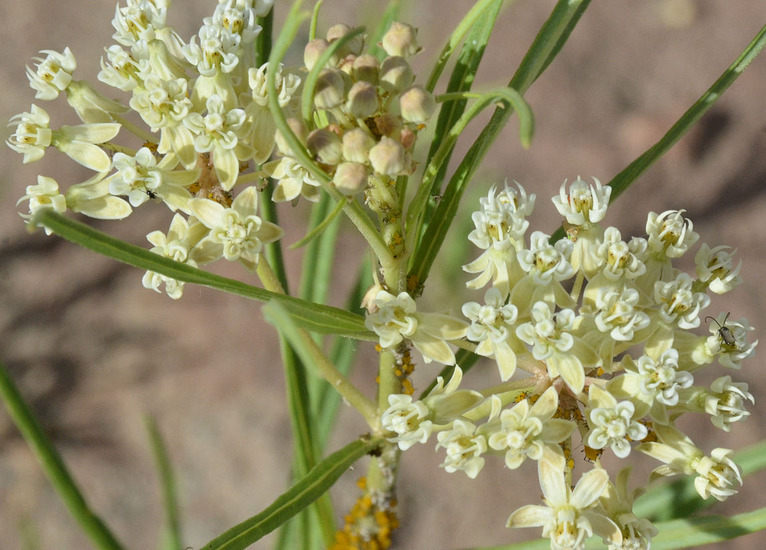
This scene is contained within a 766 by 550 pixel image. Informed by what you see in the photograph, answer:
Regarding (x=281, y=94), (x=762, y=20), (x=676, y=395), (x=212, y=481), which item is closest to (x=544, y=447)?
(x=676, y=395)

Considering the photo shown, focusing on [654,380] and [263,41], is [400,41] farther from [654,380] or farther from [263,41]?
[654,380]

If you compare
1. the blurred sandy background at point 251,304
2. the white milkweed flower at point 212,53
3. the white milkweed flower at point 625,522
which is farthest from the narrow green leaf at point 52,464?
the blurred sandy background at point 251,304

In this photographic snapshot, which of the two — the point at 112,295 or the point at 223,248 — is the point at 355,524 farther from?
the point at 112,295

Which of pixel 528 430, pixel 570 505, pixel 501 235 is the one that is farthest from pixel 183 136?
pixel 570 505

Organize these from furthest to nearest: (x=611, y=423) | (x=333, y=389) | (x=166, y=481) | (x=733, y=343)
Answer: (x=166, y=481)
(x=333, y=389)
(x=733, y=343)
(x=611, y=423)

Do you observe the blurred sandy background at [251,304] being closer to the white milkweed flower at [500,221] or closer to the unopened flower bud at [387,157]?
the white milkweed flower at [500,221]

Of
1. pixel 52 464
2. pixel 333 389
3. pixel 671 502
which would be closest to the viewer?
pixel 52 464

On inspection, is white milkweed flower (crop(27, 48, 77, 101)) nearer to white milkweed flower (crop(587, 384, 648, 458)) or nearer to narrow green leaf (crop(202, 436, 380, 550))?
narrow green leaf (crop(202, 436, 380, 550))
